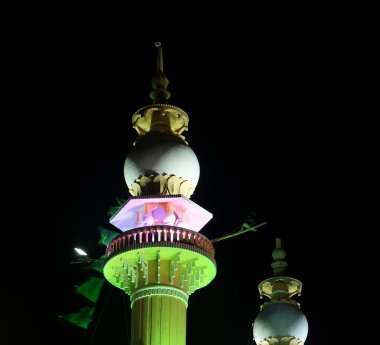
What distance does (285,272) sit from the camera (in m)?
38.4

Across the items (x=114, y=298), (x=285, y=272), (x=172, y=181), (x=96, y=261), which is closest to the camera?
(x=172, y=181)

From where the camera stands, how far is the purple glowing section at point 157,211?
2648 centimetres

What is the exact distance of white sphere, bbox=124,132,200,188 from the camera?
27141 mm

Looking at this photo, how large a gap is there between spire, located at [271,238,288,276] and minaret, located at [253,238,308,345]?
323 mm

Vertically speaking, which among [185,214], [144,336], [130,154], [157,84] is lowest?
[144,336]

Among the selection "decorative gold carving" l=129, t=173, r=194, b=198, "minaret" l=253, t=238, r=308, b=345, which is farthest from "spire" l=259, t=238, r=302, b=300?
"decorative gold carving" l=129, t=173, r=194, b=198

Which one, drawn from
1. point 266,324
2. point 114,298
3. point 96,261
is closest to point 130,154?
point 96,261

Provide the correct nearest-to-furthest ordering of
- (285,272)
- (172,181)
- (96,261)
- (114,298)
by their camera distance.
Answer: (172,181), (96,261), (285,272), (114,298)

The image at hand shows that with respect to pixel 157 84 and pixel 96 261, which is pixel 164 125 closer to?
pixel 157 84

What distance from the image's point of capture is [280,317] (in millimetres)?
35344

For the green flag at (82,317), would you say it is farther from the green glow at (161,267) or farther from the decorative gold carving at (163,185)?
the decorative gold carving at (163,185)

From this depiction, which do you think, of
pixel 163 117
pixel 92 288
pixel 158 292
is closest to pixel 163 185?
pixel 163 117

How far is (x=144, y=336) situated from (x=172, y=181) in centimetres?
448

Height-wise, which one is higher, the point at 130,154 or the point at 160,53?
the point at 160,53
